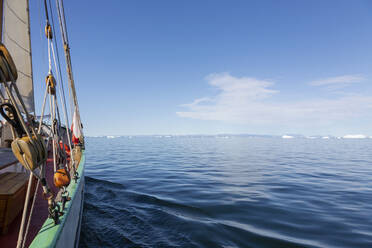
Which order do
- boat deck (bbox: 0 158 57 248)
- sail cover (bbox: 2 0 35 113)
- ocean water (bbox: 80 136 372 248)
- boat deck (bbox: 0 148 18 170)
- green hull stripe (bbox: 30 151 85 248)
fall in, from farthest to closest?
sail cover (bbox: 2 0 35 113) → ocean water (bbox: 80 136 372 248) → boat deck (bbox: 0 148 18 170) → boat deck (bbox: 0 158 57 248) → green hull stripe (bbox: 30 151 85 248)

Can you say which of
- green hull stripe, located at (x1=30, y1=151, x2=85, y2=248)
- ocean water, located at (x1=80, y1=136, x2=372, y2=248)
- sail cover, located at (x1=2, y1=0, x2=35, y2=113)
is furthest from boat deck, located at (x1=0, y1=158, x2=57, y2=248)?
sail cover, located at (x1=2, y1=0, x2=35, y2=113)

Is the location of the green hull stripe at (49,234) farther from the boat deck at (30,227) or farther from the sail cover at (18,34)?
the sail cover at (18,34)

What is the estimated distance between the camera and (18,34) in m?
6.00

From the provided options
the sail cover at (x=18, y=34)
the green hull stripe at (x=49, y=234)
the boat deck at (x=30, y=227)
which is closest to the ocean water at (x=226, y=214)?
the boat deck at (x=30, y=227)

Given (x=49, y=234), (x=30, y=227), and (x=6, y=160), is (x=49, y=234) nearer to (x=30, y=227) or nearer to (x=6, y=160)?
(x=30, y=227)

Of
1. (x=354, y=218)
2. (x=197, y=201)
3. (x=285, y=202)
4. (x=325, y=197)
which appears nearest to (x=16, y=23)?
(x=197, y=201)

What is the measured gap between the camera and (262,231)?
5184 millimetres

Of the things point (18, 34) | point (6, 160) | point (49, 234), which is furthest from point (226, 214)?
point (18, 34)

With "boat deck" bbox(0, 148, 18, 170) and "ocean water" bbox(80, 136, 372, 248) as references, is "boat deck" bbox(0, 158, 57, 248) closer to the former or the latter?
"boat deck" bbox(0, 148, 18, 170)

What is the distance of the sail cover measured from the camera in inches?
229

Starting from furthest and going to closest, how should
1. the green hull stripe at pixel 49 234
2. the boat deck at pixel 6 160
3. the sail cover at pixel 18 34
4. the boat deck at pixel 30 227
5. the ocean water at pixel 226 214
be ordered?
1. the sail cover at pixel 18 34
2. the ocean water at pixel 226 214
3. the boat deck at pixel 6 160
4. the boat deck at pixel 30 227
5. the green hull stripe at pixel 49 234

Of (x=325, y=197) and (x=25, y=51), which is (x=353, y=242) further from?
(x=25, y=51)

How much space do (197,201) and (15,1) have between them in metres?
9.12

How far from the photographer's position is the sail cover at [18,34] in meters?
5.82
